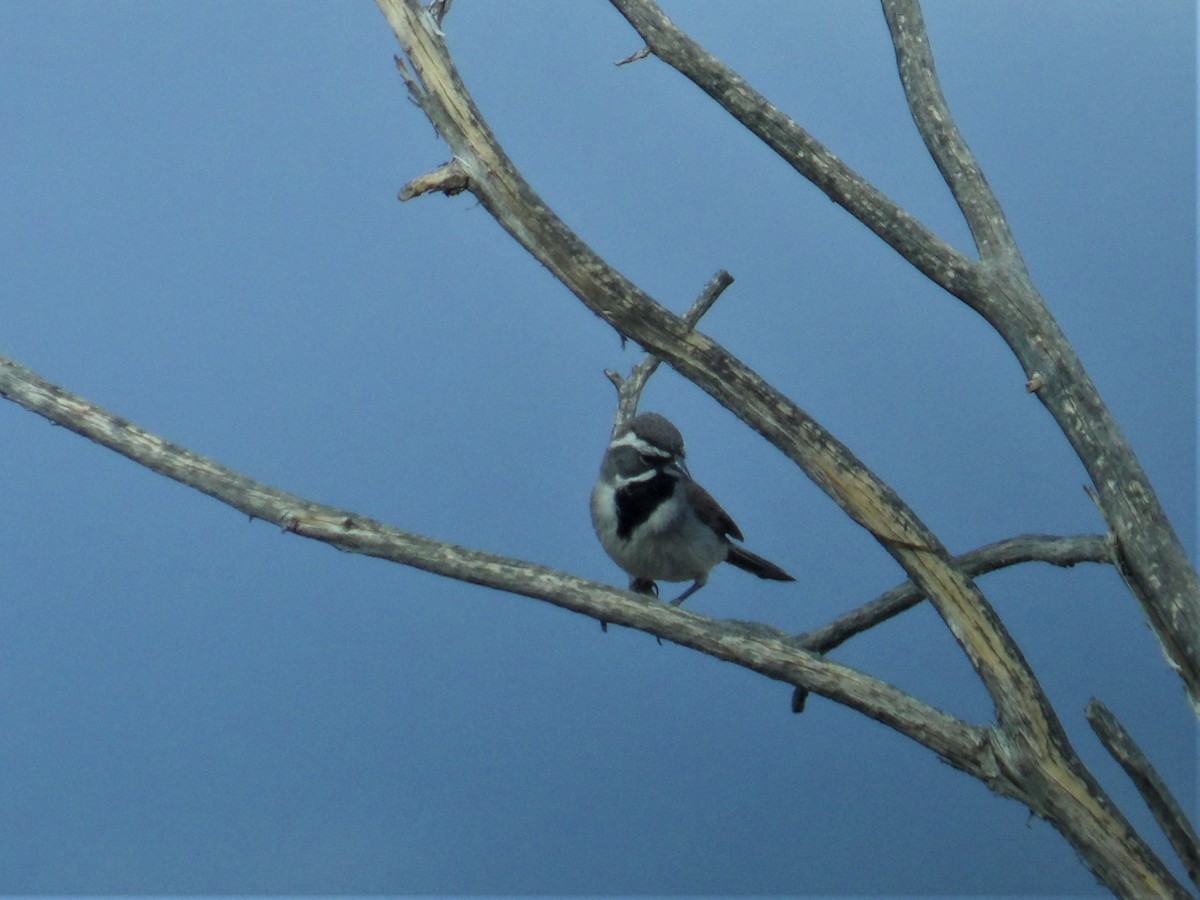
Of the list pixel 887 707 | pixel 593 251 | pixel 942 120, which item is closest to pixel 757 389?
pixel 593 251

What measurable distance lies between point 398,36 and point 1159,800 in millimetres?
2600

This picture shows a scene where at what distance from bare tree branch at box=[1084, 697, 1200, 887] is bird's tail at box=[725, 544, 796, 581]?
1.45 m

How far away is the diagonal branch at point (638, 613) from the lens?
11.1ft

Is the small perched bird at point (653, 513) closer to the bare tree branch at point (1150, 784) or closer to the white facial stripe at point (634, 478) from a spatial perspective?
the white facial stripe at point (634, 478)

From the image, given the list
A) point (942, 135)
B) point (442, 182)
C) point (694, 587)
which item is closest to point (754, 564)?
point (694, 587)

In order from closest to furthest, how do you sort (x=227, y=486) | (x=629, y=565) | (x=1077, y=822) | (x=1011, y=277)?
(x=1077, y=822), (x=227, y=486), (x=1011, y=277), (x=629, y=565)

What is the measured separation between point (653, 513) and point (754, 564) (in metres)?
0.55

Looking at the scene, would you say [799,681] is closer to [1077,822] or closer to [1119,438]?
[1077,822]

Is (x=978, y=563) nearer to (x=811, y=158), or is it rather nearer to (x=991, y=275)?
(x=991, y=275)

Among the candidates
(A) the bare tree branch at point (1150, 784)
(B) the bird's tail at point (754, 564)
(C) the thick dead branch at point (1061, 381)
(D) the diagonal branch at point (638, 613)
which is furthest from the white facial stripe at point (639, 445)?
(A) the bare tree branch at point (1150, 784)

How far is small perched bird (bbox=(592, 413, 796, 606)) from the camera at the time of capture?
4.26 m

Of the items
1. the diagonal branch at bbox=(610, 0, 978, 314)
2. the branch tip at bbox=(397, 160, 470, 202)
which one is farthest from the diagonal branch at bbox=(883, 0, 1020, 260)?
the branch tip at bbox=(397, 160, 470, 202)

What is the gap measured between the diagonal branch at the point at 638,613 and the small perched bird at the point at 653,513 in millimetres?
856

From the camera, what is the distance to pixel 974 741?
3373 mm
